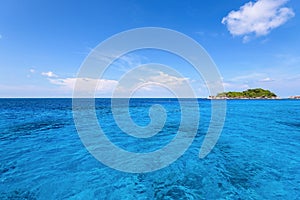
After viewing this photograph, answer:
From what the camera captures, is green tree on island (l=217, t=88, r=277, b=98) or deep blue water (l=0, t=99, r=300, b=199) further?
green tree on island (l=217, t=88, r=277, b=98)

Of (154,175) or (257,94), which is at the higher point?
(257,94)

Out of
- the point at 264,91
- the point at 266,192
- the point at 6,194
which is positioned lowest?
the point at 266,192

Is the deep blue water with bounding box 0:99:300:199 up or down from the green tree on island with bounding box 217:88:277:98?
down

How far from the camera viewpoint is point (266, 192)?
604 cm

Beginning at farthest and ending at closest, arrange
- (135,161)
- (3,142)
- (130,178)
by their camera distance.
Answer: (3,142)
(135,161)
(130,178)

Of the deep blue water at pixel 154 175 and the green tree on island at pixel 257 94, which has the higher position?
the green tree on island at pixel 257 94

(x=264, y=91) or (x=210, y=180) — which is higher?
(x=264, y=91)

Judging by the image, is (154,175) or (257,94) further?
(257,94)

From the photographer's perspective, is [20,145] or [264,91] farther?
[264,91]

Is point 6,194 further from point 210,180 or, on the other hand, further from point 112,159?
point 210,180

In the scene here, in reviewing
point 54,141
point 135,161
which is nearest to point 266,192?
point 135,161

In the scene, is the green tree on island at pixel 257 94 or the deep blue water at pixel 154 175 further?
the green tree on island at pixel 257 94

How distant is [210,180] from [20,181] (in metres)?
7.41

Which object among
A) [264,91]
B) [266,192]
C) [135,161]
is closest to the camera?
[266,192]
